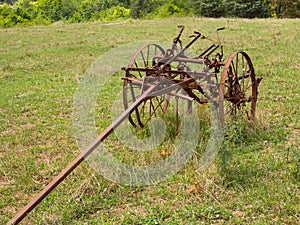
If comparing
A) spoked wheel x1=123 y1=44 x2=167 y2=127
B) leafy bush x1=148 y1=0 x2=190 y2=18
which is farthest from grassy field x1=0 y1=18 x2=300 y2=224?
leafy bush x1=148 y1=0 x2=190 y2=18

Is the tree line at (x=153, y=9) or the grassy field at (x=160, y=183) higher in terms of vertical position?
the tree line at (x=153, y=9)

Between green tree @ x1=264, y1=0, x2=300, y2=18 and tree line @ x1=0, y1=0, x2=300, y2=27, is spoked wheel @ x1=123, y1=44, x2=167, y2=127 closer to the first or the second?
tree line @ x1=0, y1=0, x2=300, y2=27

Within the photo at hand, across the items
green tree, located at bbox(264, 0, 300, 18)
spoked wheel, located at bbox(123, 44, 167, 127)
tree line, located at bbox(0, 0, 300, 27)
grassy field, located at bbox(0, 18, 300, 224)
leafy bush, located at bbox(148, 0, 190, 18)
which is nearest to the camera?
grassy field, located at bbox(0, 18, 300, 224)

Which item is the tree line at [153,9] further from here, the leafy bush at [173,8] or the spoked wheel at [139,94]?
the spoked wheel at [139,94]

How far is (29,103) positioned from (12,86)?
1.57 meters

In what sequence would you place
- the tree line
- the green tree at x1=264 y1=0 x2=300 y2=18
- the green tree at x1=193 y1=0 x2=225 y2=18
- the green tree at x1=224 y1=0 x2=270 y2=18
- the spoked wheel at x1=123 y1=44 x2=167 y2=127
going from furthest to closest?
the green tree at x1=193 y1=0 x2=225 y2=18
the green tree at x1=224 y1=0 x2=270 y2=18
the green tree at x1=264 y1=0 x2=300 y2=18
the tree line
the spoked wheel at x1=123 y1=44 x2=167 y2=127

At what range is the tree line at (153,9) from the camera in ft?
93.0

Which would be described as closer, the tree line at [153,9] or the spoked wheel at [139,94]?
the spoked wheel at [139,94]

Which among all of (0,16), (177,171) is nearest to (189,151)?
(177,171)

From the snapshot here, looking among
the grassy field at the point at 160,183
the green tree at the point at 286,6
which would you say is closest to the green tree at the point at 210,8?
the green tree at the point at 286,6

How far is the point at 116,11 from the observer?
3888 centimetres

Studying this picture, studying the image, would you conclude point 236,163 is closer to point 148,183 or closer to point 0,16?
point 148,183

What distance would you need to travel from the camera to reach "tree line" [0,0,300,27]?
28350 millimetres

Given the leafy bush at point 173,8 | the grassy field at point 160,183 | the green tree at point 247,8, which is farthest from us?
the leafy bush at point 173,8
